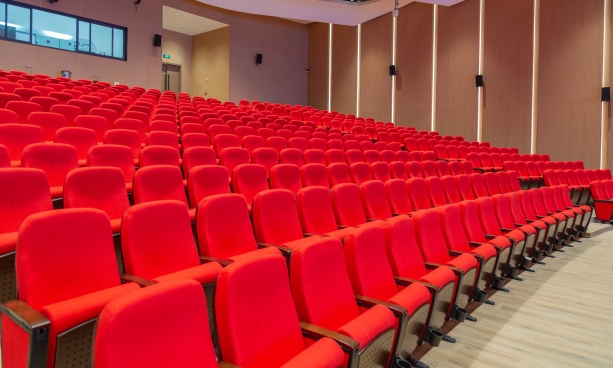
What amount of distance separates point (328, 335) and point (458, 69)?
3277 millimetres

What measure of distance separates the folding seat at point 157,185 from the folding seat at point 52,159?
167 millimetres

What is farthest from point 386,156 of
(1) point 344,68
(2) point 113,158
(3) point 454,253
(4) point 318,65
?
(4) point 318,65

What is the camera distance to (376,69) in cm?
397

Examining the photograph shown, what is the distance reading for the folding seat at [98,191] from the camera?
2.30ft

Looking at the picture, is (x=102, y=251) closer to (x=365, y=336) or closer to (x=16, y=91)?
(x=365, y=336)

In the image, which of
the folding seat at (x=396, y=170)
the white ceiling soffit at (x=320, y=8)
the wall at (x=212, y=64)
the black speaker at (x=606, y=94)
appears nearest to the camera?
the folding seat at (x=396, y=170)

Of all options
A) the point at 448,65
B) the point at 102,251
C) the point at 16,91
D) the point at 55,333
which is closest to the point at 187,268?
the point at 102,251

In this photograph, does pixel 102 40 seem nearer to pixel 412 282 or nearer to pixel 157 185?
pixel 157 185

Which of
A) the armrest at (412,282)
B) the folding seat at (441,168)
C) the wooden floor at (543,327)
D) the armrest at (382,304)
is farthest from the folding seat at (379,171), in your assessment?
the armrest at (382,304)

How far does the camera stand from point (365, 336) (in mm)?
488

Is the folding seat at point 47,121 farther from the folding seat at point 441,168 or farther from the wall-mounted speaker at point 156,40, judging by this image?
the wall-mounted speaker at point 156,40

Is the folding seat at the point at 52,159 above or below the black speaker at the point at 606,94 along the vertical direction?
below

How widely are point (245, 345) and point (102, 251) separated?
0.24 meters

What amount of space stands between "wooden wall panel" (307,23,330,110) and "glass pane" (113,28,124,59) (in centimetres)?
203
